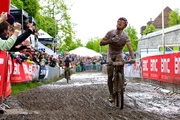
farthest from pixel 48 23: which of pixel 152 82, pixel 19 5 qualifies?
pixel 152 82

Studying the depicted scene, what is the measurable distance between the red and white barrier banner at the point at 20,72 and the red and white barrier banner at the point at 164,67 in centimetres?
563

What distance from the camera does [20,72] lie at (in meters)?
16.1

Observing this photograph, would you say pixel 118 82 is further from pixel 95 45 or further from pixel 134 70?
pixel 95 45

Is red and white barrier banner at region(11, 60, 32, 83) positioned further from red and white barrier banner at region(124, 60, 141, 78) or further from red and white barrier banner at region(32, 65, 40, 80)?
red and white barrier banner at region(124, 60, 141, 78)

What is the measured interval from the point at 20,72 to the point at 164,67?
569 cm

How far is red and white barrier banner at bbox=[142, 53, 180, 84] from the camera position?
→ 14469 mm

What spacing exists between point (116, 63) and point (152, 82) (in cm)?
1116

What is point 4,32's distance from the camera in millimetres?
8180

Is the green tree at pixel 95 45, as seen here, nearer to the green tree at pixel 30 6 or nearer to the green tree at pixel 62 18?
the green tree at pixel 62 18

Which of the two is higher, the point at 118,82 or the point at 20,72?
the point at 20,72

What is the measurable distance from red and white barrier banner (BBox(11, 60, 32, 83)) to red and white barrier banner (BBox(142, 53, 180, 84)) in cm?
563

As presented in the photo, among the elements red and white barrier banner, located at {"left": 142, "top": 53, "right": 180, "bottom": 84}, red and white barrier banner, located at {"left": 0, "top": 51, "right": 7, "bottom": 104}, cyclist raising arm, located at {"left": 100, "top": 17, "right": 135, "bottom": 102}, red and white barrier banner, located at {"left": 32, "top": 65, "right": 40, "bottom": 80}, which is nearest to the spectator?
red and white barrier banner, located at {"left": 0, "top": 51, "right": 7, "bottom": 104}

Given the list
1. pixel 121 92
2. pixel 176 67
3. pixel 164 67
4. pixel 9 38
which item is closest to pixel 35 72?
pixel 164 67

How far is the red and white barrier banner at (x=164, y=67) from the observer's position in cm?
1447
